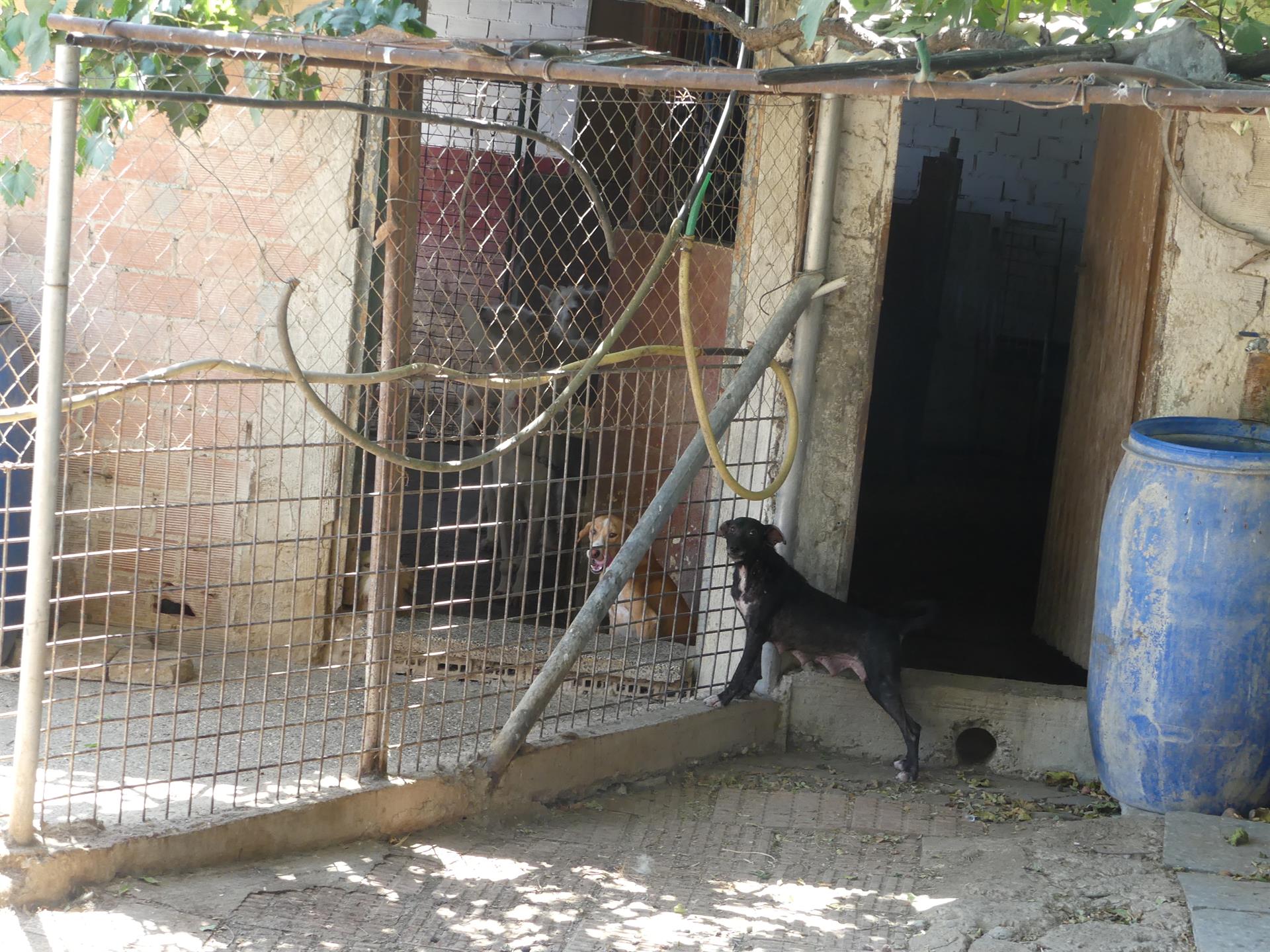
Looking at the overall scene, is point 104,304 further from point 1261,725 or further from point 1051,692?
point 1261,725

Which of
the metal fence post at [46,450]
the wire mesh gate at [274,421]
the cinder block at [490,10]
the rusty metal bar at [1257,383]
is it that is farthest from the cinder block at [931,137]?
the metal fence post at [46,450]

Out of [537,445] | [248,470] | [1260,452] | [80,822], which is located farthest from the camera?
[537,445]

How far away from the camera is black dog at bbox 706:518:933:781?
4887 mm

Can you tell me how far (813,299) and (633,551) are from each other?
4.20 feet

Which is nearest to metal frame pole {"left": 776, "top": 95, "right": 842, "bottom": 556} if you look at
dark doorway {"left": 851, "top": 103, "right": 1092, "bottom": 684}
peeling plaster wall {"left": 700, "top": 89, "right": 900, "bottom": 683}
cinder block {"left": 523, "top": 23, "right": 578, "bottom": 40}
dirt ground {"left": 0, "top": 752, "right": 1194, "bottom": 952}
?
peeling plaster wall {"left": 700, "top": 89, "right": 900, "bottom": 683}

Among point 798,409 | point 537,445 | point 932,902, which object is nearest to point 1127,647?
point 932,902

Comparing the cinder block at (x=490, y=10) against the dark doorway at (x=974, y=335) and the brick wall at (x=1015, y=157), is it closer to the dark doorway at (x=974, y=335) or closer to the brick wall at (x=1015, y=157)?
the dark doorway at (x=974, y=335)

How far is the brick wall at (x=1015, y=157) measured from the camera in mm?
10969

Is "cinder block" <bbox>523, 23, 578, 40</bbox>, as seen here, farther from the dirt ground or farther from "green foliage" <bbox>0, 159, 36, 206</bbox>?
the dirt ground

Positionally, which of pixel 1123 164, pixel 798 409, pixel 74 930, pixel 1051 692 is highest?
pixel 1123 164

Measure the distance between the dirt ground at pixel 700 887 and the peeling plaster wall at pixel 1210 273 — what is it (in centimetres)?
162

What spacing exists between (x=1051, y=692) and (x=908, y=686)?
56cm

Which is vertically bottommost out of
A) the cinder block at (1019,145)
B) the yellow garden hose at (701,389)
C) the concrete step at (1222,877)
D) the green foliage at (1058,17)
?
the concrete step at (1222,877)

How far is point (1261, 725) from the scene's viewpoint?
14.3 feet
